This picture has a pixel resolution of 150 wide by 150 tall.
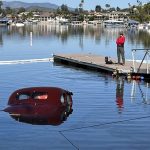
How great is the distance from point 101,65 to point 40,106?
15.2 meters

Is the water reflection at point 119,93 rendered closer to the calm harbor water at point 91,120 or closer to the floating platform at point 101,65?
the calm harbor water at point 91,120

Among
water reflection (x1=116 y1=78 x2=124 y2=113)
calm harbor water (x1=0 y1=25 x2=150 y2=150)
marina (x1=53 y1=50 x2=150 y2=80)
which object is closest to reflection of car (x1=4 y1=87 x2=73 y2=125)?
calm harbor water (x1=0 y1=25 x2=150 y2=150)

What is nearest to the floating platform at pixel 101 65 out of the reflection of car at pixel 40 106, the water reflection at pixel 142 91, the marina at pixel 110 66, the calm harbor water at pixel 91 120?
the marina at pixel 110 66

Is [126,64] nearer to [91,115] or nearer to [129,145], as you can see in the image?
[91,115]

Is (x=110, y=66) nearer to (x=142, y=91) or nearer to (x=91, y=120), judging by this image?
(x=142, y=91)

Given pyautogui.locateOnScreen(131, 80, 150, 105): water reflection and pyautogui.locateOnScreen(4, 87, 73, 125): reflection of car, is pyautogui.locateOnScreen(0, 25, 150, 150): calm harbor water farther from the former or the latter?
→ pyautogui.locateOnScreen(4, 87, 73, 125): reflection of car

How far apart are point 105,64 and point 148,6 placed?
16872 cm

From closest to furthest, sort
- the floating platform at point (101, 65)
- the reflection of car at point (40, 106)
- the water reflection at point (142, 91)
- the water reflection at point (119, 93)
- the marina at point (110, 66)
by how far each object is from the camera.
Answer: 1. the reflection of car at point (40, 106)
2. the water reflection at point (119, 93)
3. the water reflection at point (142, 91)
4. the marina at point (110, 66)
5. the floating platform at point (101, 65)

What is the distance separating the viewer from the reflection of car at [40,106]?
18.0 metres

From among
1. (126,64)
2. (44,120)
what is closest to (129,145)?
(44,120)

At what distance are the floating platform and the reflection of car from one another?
10450mm

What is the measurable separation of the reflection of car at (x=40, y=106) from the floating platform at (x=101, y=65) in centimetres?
1045

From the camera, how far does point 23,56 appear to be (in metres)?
49.1

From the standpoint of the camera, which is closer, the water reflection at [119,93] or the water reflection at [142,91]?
the water reflection at [119,93]
